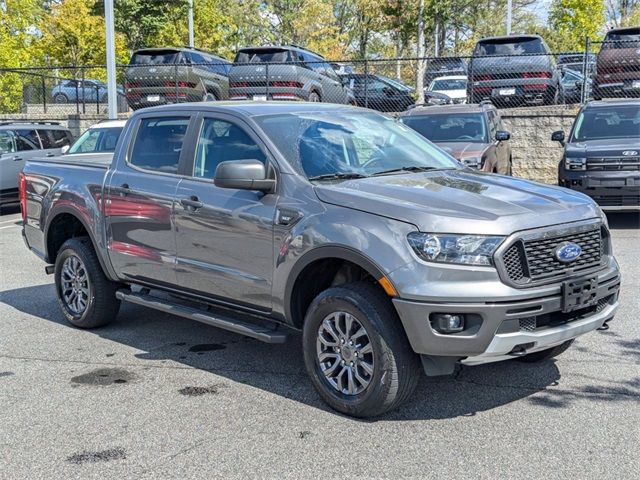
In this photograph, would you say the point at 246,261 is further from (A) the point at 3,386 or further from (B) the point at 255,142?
(A) the point at 3,386

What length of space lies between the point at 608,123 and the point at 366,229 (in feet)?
32.7

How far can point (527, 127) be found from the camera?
731 inches

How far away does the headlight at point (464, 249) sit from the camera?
4230 mm

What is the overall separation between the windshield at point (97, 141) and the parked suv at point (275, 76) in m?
6.38

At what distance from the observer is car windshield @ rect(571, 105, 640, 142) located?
1280 centimetres

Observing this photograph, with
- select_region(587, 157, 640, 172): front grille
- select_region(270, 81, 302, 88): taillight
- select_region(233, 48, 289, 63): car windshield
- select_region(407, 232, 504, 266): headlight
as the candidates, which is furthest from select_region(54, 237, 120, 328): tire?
select_region(233, 48, 289, 63): car windshield

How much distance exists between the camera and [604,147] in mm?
11977

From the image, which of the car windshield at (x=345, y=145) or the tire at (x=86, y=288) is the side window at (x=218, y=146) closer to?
the car windshield at (x=345, y=145)

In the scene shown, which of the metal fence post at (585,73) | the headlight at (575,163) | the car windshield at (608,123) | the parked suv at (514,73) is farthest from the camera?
the metal fence post at (585,73)

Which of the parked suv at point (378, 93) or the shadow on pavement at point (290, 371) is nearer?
the shadow on pavement at point (290, 371)

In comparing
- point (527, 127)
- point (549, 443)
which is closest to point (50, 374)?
point (549, 443)

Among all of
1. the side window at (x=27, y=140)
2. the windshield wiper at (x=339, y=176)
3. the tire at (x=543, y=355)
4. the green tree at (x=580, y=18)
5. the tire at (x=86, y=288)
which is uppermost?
the green tree at (x=580, y=18)

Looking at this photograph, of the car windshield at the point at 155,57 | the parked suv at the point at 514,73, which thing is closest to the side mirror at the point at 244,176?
the parked suv at the point at 514,73

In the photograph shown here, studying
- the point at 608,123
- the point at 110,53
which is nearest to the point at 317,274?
the point at 608,123
